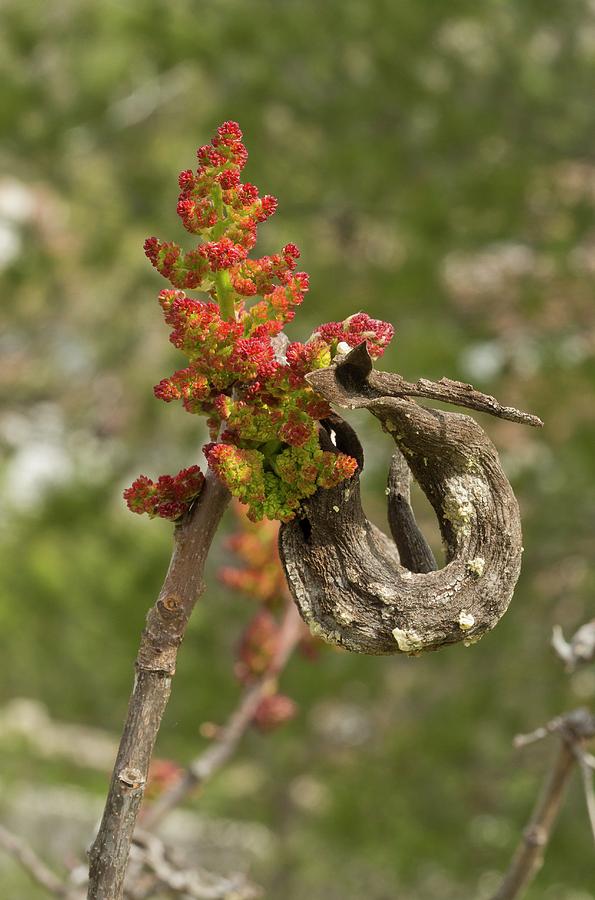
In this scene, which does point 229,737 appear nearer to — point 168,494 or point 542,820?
point 542,820

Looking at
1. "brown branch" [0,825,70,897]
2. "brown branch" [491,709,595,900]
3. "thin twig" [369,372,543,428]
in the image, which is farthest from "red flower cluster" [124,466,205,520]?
"brown branch" [0,825,70,897]

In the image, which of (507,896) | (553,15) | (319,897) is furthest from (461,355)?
(507,896)

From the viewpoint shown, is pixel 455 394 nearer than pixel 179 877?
Yes

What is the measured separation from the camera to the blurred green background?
11.0ft

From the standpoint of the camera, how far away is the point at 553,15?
12.3 feet

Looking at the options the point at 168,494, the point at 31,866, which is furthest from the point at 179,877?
the point at 168,494

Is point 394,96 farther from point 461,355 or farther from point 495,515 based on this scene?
point 495,515

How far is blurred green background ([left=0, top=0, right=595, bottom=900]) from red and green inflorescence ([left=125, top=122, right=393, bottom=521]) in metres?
2.62

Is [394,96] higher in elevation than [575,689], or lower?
higher

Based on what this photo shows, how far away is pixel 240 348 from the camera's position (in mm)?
500

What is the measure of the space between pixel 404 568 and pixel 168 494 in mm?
135

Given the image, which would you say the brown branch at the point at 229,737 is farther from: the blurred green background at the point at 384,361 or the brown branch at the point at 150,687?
the blurred green background at the point at 384,361

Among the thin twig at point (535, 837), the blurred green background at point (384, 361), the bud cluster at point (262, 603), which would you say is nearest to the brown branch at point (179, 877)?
the thin twig at point (535, 837)

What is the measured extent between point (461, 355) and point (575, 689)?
116 centimetres
